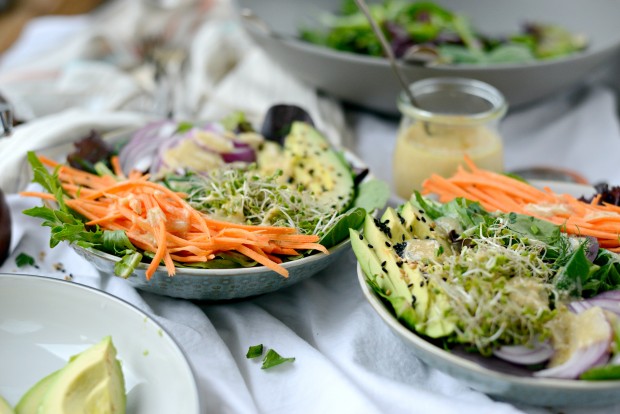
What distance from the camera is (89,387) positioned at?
103 centimetres

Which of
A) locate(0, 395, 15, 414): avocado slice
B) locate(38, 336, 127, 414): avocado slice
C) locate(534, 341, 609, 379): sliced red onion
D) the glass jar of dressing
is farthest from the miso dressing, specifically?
locate(0, 395, 15, 414): avocado slice

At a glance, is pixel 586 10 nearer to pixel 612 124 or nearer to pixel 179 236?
pixel 612 124

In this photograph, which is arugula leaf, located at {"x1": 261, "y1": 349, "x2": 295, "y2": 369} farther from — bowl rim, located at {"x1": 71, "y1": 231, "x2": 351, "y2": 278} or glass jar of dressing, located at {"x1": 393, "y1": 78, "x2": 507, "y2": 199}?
glass jar of dressing, located at {"x1": 393, "y1": 78, "x2": 507, "y2": 199}

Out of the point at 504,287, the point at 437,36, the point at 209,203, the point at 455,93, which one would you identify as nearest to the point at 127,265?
the point at 209,203

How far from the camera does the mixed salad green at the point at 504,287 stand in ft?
3.38

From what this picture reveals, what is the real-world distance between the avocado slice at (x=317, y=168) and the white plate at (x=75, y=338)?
1.78 ft

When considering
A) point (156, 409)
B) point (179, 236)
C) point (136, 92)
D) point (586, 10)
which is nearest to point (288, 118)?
point (179, 236)

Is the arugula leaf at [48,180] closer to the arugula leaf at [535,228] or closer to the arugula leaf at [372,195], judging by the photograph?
the arugula leaf at [372,195]

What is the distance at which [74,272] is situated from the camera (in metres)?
1.55

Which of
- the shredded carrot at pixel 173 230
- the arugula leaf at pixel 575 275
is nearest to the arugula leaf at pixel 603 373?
the arugula leaf at pixel 575 275

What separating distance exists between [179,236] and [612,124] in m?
1.68

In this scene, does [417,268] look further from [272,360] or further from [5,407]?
[5,407]

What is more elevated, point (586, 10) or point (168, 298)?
point (586, 10)

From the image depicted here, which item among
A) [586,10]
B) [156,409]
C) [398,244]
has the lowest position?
[156,409]
